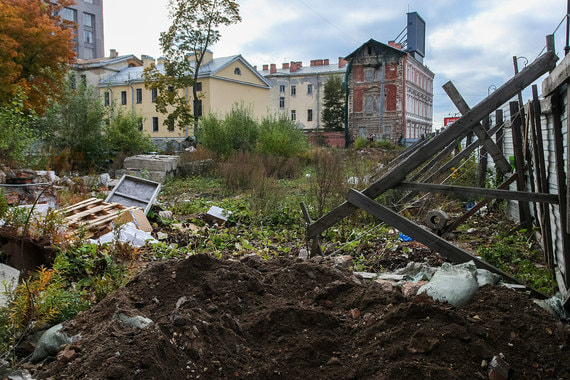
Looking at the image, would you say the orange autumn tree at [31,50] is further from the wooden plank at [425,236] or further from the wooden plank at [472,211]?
the wooden plank at [425,236]

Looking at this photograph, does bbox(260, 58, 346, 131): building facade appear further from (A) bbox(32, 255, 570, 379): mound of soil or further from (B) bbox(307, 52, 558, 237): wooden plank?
(A) bbox(32, 255, 570, 379): mound of soil

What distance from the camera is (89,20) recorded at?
68688 mm

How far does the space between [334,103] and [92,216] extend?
4461 cm

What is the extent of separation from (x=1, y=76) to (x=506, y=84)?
1840 centimetres

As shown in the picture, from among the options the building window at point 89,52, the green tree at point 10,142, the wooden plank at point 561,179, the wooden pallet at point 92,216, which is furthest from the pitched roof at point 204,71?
the wooden plank at point 561,179

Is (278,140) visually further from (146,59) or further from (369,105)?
(146,59)

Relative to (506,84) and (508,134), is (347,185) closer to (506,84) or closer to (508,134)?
(508,134)

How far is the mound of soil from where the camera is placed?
8.41 feet

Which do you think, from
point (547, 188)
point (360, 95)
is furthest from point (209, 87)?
point (547, 188)

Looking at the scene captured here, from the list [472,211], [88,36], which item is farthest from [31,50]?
[88,36]

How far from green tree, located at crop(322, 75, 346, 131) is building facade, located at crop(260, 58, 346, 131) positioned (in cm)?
481

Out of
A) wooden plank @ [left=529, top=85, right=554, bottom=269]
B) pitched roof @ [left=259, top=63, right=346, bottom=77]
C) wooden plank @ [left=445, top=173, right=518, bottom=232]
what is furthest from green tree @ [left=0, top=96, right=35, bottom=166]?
pitched roof @ [left=259, top=63, right=346, bottom=77]

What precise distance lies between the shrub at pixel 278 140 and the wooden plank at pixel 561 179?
1386 cm

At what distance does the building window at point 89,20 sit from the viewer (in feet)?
222
